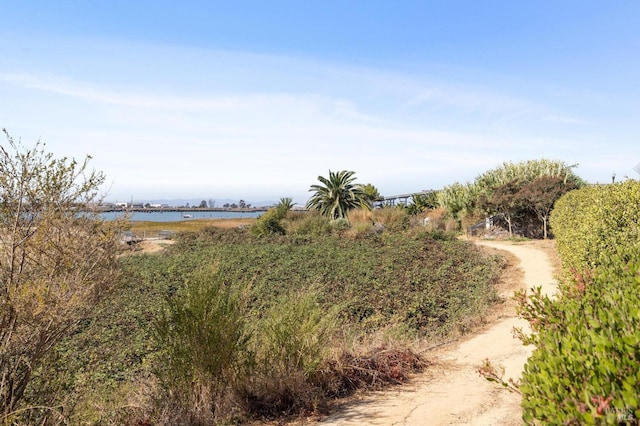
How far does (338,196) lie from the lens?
3472 cm

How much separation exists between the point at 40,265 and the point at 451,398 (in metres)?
4.62

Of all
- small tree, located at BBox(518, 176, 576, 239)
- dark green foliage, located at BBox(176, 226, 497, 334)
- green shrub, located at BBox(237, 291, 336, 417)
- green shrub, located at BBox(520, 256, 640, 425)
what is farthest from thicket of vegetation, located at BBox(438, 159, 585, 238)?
green shrub, located at BBox(520, 256, 640, 425)

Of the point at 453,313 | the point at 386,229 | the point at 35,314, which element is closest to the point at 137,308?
the point at 453,313

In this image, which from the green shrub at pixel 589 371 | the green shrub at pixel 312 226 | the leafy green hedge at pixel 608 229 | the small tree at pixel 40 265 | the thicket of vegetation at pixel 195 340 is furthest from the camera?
the green shrub at pixel 312 226

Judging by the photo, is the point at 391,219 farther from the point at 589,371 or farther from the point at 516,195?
the point at 589,371

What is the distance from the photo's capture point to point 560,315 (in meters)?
2.85

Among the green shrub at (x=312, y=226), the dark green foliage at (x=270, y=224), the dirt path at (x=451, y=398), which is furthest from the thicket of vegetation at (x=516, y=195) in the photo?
the dirt path at (x=451, y=398)

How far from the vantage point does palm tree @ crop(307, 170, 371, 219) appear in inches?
1362

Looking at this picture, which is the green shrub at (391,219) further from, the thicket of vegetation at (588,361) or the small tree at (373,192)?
the thicket of vegetation at (588,361)

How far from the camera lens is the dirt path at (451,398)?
4.49 metres

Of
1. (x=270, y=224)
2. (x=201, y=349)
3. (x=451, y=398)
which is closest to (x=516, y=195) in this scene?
(x=270, y=224)

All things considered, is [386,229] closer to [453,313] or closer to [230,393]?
[453,313]

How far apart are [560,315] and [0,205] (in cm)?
490

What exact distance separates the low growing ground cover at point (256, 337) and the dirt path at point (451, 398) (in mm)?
331
